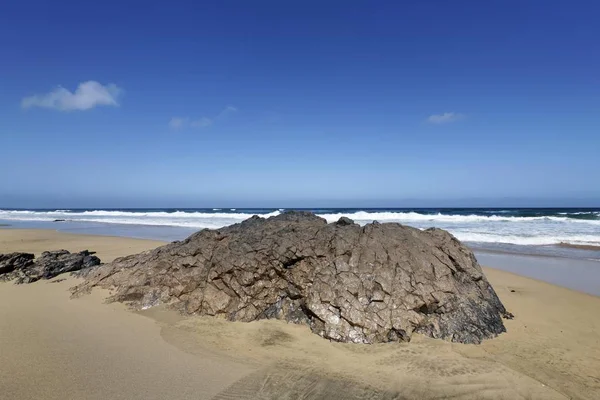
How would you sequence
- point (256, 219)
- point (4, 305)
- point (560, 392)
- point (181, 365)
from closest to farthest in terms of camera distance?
point (560, 392) < point (181, 365) < point (4, 305) < point (256, 219)

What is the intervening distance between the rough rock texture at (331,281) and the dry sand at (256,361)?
0.28 metres

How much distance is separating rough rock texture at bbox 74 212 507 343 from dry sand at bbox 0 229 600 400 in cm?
28

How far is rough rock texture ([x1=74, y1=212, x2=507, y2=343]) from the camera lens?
17.4 ft

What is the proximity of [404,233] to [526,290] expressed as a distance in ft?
14.4

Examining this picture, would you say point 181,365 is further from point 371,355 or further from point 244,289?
point 371,355

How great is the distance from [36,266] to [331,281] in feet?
26.2

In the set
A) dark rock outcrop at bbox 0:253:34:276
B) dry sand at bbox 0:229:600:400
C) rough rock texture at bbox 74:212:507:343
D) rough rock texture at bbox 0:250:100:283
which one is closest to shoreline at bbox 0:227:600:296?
rough rock texture at bbox 0:250:100:283

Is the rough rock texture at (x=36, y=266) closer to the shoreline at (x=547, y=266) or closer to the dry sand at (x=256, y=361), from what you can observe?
the shoreline at (x=547, y=266)

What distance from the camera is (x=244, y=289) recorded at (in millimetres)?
6055

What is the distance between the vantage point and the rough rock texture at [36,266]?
336 inches

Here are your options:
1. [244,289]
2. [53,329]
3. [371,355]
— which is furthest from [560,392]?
[53,329]

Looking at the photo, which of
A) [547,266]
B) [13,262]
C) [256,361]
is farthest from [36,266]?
[547,266]

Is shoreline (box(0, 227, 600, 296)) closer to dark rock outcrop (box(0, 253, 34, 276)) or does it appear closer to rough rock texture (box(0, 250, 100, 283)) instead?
rough rock texture (box(0, 250, 100, 283))

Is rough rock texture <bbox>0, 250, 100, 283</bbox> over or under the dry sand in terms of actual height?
over
